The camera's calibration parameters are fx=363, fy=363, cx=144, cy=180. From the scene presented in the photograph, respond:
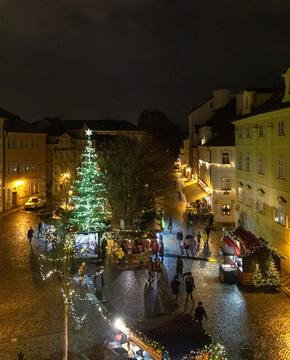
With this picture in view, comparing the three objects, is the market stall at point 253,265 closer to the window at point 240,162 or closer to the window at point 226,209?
the window at point 240,162

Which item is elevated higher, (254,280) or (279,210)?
(279,210)

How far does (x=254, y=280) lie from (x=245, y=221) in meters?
11.4

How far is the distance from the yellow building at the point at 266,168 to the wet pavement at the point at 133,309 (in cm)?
447

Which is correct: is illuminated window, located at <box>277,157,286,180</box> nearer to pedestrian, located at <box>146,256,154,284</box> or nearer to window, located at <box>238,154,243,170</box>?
window, located at <box>238,154,243,170</box>

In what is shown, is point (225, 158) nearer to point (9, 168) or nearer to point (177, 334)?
point (9, 168)

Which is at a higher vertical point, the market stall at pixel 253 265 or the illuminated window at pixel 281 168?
the illuminated window at pixel 281 168

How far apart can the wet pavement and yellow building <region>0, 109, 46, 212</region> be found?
21109mm

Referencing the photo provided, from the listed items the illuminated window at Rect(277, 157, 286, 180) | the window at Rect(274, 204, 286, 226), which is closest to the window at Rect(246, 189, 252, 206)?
the window at Rect(274, 204, 286, 226)

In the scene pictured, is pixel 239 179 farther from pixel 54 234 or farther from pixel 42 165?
pixel 42 165

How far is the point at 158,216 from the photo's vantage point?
1133 inches

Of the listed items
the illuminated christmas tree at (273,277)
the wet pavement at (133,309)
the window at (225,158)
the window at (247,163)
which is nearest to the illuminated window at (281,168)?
the illuminated christmas tree at (273,277)

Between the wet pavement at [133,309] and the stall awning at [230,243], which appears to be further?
the stall awning at [230,243]

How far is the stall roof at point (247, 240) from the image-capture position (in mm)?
19750

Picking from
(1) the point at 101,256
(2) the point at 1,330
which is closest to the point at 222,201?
(1) the point at 101,256
